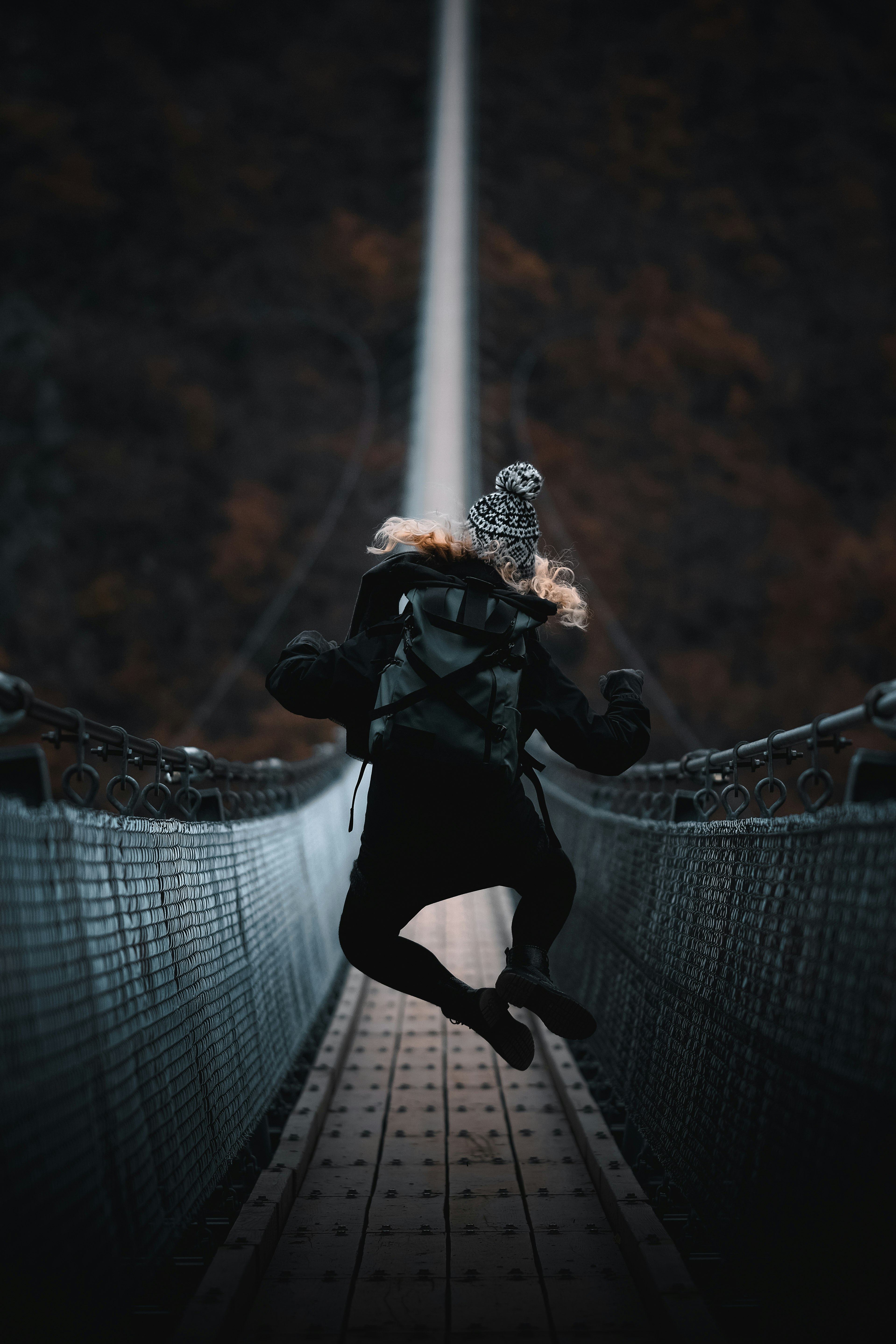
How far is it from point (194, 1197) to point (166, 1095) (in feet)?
0.60

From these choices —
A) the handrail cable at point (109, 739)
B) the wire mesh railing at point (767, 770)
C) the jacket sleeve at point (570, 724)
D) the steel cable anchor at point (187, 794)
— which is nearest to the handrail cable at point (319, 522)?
the handrail cable at point (109, 739)

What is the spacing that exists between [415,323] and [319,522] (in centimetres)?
519

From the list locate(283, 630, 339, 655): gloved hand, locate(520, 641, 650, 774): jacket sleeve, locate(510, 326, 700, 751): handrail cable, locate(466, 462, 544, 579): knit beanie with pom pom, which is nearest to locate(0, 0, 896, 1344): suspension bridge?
locate(520, 641, 650, 774): jacket sleeve

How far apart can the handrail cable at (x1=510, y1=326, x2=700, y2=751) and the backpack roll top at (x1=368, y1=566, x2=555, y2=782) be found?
1855 centimetres

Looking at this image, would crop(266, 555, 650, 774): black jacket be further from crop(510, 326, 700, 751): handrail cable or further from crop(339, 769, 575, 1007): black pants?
crop(510, 326, 700, 751): handrail cable

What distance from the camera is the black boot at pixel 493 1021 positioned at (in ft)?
6.25

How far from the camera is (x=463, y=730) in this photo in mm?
1768

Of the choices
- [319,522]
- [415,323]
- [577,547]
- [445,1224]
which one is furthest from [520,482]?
[415,323]

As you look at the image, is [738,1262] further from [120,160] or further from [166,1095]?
[120,160]

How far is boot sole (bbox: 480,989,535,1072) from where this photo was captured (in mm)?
1904

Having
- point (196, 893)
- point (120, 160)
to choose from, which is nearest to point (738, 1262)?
point (196, 893)

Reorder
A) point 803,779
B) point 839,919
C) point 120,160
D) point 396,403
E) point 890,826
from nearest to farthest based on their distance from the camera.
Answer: point 890,826 → point 839,919 → point 803,779 → point 396,403 → point 120,160

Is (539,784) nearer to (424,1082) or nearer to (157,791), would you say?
(157,791)

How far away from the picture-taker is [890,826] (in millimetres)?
1154
